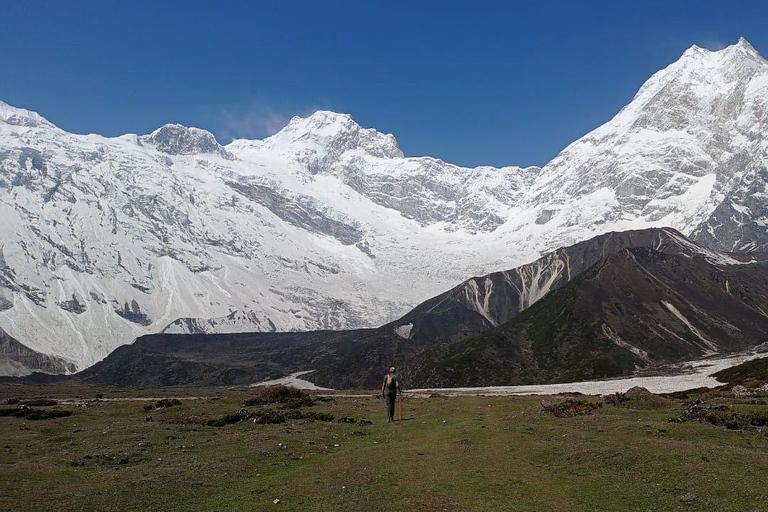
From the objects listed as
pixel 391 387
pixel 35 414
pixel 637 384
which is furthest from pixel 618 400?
pixel 637 384

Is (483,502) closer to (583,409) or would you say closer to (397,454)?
(397,454)

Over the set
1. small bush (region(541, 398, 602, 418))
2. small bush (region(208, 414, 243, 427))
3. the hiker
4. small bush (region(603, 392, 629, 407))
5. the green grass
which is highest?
the hiker

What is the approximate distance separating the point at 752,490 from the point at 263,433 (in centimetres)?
2398

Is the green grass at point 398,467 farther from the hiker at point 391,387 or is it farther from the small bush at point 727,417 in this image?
the hiker at point 391,387

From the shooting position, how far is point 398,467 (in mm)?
25016

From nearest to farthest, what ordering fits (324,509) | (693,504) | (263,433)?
1. (693,504)
2. (324,509)
3. (263,433)

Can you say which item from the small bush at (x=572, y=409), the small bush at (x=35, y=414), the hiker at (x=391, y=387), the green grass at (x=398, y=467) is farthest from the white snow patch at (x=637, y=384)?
the small bush at (x=35, y=414)

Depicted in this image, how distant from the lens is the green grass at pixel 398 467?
1962 centimetres

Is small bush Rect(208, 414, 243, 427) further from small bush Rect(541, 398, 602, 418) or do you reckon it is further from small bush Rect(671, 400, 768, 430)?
small bush Rect(671, 400, 768, 430)

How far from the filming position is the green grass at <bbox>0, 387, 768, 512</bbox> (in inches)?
773

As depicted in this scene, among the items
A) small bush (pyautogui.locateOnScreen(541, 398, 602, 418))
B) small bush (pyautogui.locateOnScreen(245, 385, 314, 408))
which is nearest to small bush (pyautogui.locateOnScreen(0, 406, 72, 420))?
small bush (pyautogui.locateOnScreen(245, 385, 314, 408))

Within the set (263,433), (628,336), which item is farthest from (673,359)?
(263,433)

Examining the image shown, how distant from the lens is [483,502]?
19.6 meters

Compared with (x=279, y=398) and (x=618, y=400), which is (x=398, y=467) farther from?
(x=279, y=398)
